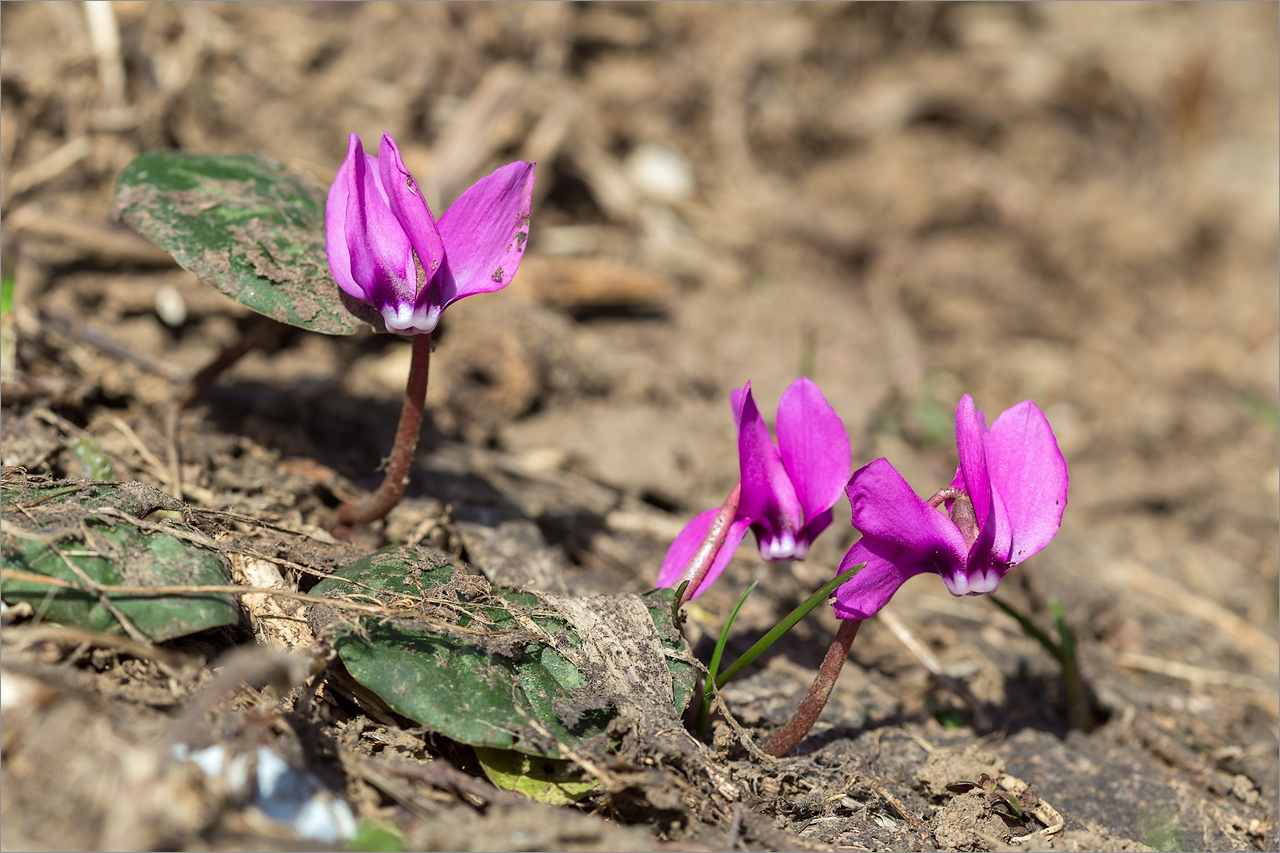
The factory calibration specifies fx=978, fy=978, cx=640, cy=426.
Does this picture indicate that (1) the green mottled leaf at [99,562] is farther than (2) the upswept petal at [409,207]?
No

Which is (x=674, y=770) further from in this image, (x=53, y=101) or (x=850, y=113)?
(x=850, y=113)

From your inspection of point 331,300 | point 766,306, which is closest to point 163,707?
point 331,300

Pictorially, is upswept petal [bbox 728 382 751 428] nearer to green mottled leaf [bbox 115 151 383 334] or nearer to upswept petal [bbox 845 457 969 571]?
upswept petal [bbox 845 457 969 571]

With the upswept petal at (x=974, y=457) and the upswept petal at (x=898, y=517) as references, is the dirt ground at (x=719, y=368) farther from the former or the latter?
the upswept petal at (x=974, y=457)

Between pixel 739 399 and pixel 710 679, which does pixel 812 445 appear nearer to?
pixel 739 399

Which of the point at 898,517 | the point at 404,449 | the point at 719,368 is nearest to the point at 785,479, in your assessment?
the point at 898,517

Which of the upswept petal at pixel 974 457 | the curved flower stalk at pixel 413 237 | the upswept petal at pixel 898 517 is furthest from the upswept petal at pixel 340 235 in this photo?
the upswept petal at pixel 974 457
